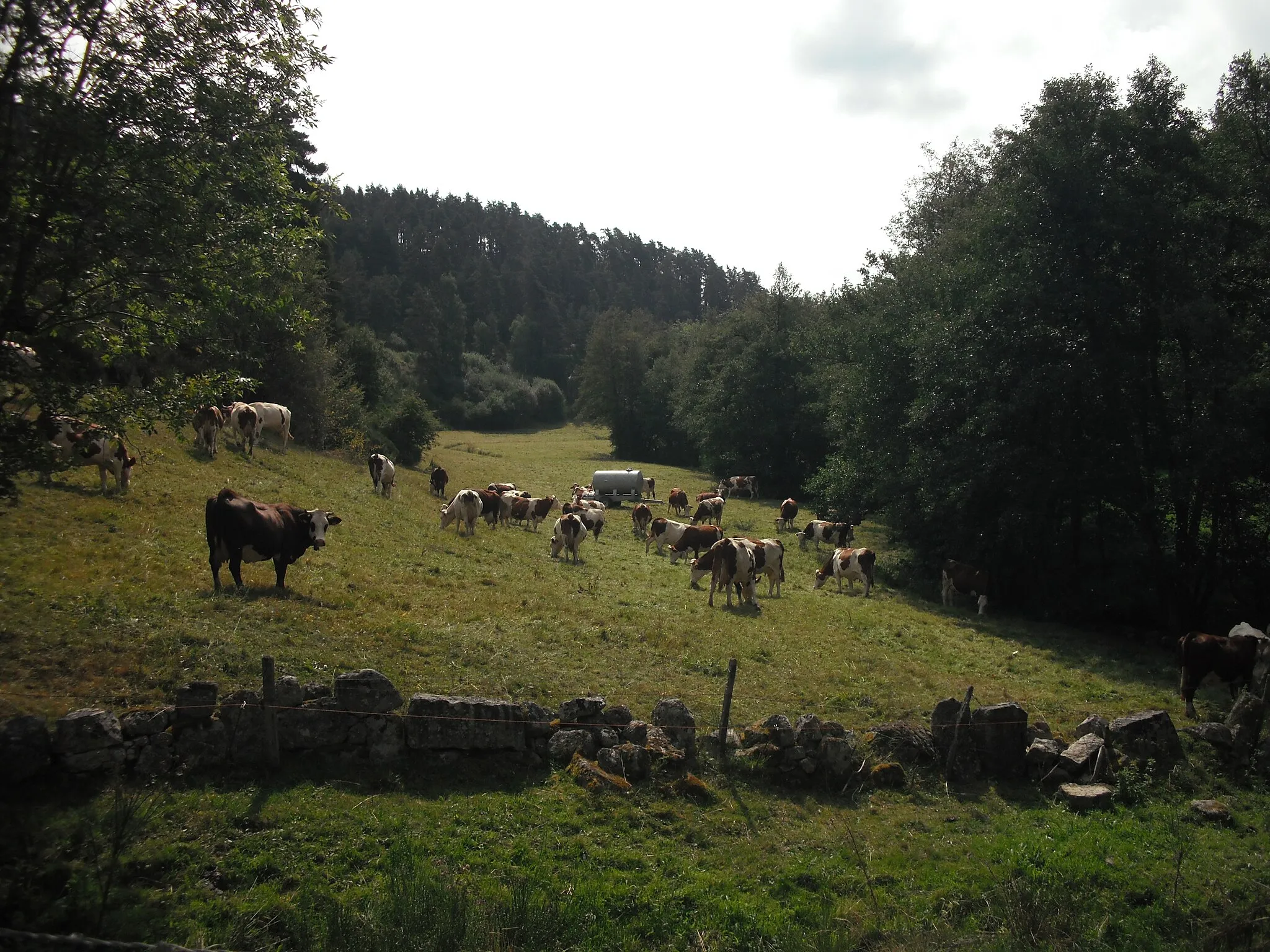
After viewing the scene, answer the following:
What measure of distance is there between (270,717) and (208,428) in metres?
18.6

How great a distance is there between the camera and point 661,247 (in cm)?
16338

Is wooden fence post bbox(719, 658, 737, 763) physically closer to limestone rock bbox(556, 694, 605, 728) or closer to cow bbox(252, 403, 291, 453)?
limestone rock bbox(556, 694, 605, 728)

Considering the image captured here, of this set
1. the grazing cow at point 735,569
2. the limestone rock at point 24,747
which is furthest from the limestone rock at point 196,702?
the grazing cow at point 735,569

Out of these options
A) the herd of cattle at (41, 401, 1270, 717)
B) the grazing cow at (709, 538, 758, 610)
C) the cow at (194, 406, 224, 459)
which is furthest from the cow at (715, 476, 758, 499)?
the cow at (194, 406, 224, 459)

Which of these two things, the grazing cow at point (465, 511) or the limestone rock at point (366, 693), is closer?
the limestone rock at point (366, 693)

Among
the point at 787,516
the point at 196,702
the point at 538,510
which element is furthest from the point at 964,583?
the point at 196,702

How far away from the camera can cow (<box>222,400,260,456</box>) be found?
89.2 feet

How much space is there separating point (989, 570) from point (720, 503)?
14.1 m

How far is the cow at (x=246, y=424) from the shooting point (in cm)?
2720

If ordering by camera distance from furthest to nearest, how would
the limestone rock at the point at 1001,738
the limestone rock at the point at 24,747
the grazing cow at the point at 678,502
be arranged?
the grazing cow at the point at 678,502 → the limestone rock at the point at 1001,738 → the limestone rock at the point at 24,747

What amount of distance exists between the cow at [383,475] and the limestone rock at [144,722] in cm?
2053

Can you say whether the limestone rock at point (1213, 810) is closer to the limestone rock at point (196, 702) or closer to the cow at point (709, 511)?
the limestone rock at point (196, 702)

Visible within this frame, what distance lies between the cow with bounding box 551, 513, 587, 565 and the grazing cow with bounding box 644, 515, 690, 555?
4615 millimetres

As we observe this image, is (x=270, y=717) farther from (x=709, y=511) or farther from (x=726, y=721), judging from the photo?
(x=709, y=511)
